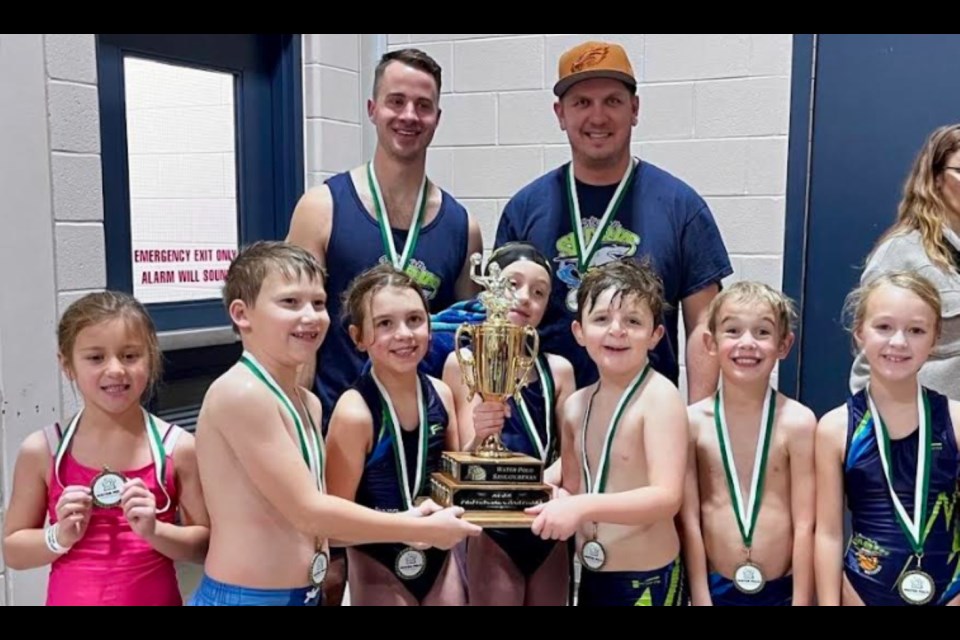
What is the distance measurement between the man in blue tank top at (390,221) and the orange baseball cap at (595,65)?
34 cm

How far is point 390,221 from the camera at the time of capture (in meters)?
2.15

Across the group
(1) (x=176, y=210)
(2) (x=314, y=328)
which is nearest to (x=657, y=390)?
(2) (x=314, y=328)

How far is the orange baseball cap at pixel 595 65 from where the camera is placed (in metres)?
2.06

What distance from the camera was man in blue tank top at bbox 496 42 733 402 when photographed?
81.3 inches

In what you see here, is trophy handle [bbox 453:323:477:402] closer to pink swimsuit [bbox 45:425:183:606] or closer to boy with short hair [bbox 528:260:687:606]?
boy with short hair [bbox 528:260:687:606]

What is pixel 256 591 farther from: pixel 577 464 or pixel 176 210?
pixel 176 210

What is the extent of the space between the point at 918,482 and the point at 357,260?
133 centimetres

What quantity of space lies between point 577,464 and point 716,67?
2.14 m

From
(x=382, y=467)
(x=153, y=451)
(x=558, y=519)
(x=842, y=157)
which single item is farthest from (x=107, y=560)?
(x=842, y=157)

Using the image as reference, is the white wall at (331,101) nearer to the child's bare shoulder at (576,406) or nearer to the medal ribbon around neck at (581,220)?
the medal ribbon around neck at (581,220)

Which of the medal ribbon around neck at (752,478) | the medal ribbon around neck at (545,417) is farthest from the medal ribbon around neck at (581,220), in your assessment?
the medal ribbon around neck at (752,478)

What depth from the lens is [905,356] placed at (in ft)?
5.14

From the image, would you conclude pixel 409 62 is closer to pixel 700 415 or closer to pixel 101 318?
pixel 101 318

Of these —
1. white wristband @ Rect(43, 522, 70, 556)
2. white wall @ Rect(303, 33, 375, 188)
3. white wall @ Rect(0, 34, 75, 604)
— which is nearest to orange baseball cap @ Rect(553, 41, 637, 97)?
white wristband @ Rect(43, 522, 70, 556)
